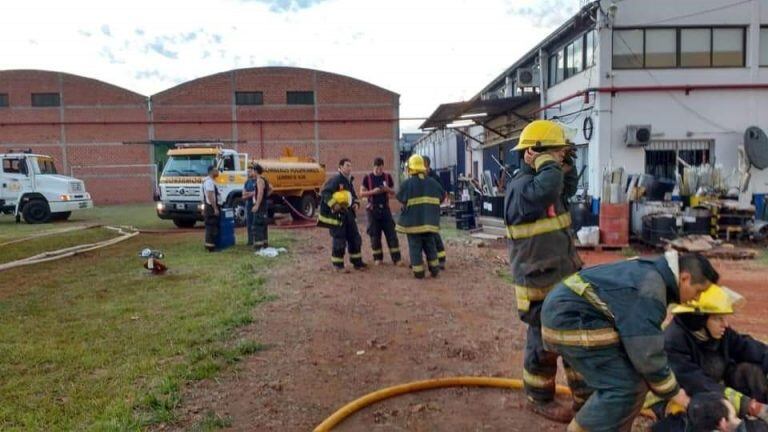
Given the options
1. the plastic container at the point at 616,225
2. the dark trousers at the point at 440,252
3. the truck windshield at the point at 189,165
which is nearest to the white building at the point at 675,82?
the plastic container at the point at 616,225

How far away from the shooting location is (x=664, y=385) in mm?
2709

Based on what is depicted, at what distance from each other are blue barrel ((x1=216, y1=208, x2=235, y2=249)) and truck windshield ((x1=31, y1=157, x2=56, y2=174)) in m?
10.5

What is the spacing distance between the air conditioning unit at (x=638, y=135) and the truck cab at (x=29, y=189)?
55.7ft

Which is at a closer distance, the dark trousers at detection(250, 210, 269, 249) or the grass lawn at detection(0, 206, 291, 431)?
the grass lawn at detection(0, 206, 291, 431)

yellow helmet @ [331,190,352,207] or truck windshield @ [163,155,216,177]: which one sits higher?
truck windshield @ [163,155,216,177]

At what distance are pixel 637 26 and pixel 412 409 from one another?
13.5 metres

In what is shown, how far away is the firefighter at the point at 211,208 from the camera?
11469 millimetres

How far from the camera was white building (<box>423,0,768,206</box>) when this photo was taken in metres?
14.6

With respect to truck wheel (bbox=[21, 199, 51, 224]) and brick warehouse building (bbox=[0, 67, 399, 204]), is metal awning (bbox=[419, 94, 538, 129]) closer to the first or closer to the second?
brick warehouse building (bbox=[0, 67, 399, 204])

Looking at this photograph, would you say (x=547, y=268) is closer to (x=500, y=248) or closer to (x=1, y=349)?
(x=1, y=349)

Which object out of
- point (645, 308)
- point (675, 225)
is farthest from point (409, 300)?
point (675, 225)

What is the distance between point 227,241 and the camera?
40.7ft

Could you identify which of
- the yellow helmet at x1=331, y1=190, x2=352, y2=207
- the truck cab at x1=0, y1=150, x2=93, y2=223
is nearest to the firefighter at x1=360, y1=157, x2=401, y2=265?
the yellow helmet at x1=331, y1=190, x2=352, y2=207

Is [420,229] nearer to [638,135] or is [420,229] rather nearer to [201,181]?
[638,135]
